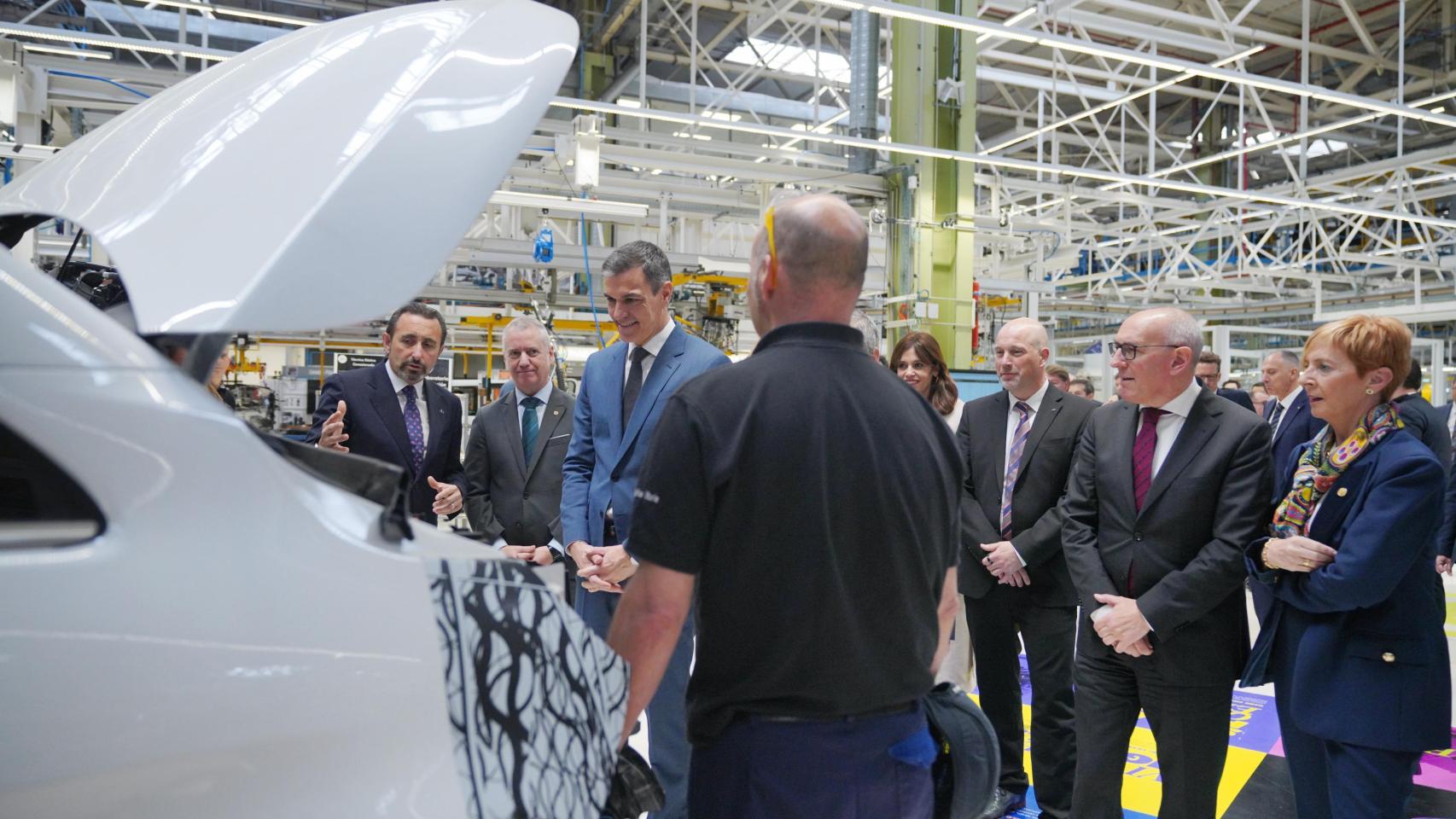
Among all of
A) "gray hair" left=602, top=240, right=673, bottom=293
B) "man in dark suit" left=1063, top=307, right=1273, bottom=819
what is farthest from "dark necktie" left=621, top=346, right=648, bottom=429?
"man in dark suit" left=1063, top=307, right=1273, bottom=819

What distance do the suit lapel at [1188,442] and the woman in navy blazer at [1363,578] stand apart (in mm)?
232

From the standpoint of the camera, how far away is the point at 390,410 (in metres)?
3.25

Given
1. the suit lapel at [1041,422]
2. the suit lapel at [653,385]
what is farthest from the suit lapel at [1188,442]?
the suit lapel at [653,385]

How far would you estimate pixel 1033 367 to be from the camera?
A: 11.2ft

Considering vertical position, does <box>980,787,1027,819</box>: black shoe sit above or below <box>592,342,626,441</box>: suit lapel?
below

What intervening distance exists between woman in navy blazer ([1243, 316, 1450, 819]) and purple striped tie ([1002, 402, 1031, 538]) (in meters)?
0.92

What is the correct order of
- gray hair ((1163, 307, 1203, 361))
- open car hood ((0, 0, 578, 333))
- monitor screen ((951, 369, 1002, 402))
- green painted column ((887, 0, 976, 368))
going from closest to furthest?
open car hood ((0, 0, 578, 333)), gray hair ((1163, 307, 1203, 361)), monitor screen ((951, 369, 1002, 402)), green painted column ((887, 0, 976, 368))

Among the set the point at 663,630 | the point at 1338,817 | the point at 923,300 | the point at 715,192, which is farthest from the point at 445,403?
the point at 715,192

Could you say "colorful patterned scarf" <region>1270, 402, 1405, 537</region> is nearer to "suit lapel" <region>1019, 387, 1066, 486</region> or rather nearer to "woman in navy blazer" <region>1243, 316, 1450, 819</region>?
"woman in navy blazer" <region>1243, 316, 1450, 819</region>

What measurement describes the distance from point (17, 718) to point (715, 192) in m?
9.15

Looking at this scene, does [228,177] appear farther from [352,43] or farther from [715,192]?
[715,192]

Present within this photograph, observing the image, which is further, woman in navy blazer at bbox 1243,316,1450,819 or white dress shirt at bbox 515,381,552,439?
white dress shirt at bbox 515,381,552,439

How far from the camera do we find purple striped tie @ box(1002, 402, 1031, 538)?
11.1 feet

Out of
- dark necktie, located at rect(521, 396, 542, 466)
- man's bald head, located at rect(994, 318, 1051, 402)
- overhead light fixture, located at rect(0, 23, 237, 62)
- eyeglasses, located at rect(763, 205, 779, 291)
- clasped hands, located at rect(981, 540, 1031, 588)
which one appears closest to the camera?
eyeglasses, located at rect(763, 205, 779, 291)
